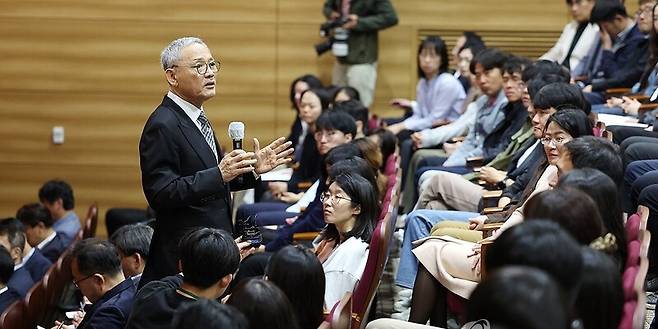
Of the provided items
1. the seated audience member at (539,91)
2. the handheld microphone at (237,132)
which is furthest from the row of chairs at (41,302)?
the seated audience member at (539,91)

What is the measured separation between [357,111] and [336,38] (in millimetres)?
1349

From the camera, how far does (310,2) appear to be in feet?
25.1

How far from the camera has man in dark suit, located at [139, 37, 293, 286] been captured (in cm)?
317

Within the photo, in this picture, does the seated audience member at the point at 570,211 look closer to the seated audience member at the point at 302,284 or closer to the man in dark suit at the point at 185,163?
the seated audience member at the point at 302,284

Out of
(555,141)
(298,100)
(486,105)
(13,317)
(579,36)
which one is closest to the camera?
(555,141)

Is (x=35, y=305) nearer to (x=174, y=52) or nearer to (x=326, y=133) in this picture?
(x=174, y=52)

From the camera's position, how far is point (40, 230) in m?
6.16

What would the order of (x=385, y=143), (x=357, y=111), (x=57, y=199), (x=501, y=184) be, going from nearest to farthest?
(x=501, y=184), (x=385, y=143), (x=357, y=111), (x=57, y=199)

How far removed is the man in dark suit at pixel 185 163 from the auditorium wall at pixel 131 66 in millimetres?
4339

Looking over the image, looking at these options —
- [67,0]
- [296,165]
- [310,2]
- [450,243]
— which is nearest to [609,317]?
[450,243]

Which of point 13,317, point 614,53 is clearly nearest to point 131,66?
point 614,53

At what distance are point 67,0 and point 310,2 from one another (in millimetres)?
1692

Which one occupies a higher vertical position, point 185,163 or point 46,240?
point 185,163

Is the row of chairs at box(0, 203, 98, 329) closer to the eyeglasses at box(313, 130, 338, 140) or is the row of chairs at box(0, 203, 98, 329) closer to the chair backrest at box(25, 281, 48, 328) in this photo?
the chair backrest at box(25, 281, 48, 328)
